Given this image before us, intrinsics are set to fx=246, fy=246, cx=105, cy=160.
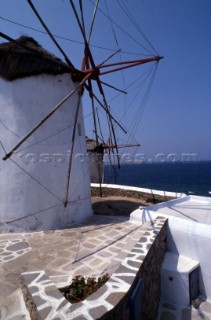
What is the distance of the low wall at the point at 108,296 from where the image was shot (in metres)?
2.69

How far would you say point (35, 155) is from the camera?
730cm

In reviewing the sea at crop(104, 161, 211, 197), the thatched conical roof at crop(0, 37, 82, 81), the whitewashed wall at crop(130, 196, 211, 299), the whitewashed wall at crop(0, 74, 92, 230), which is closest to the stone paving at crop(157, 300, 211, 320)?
the whitewashed wall at crop(130, 196, 211, 299)

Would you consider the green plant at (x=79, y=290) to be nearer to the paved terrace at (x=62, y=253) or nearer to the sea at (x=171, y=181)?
the paved terrace at (x=62, y=253)

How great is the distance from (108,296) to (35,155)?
516cm

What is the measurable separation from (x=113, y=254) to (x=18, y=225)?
3255 mm

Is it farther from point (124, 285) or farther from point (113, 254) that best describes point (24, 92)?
point (124, 285)

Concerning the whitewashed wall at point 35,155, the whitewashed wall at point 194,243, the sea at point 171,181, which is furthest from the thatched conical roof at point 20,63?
the sea at point 171,181

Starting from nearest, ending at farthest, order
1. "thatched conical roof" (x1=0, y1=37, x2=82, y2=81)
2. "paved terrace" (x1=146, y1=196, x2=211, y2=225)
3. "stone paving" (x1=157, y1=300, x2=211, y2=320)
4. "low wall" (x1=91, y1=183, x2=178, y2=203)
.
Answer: "stone paving" (x1=157, y1=300, x2=211, y2=320) < "thatched conical roof" (x1=0, y1=37, x2=82, y2=81) < "paved terrace" (x1=146, y1=196, x2=211, y2=225) < "low wall" (x1=91, y1=183, x2=178, y2=203)

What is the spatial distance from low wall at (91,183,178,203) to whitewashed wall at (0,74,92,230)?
457cm

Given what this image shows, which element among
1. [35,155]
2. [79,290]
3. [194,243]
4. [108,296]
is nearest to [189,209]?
[194,243]

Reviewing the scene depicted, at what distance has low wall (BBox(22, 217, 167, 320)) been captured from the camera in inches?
106

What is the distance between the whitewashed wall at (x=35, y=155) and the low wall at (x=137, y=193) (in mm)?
4566

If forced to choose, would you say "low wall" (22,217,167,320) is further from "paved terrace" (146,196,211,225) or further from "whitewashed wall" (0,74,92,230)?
"whitewashed wall" (0,74,92,230)

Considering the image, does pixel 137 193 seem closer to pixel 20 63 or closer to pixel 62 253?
pixel 62 253
